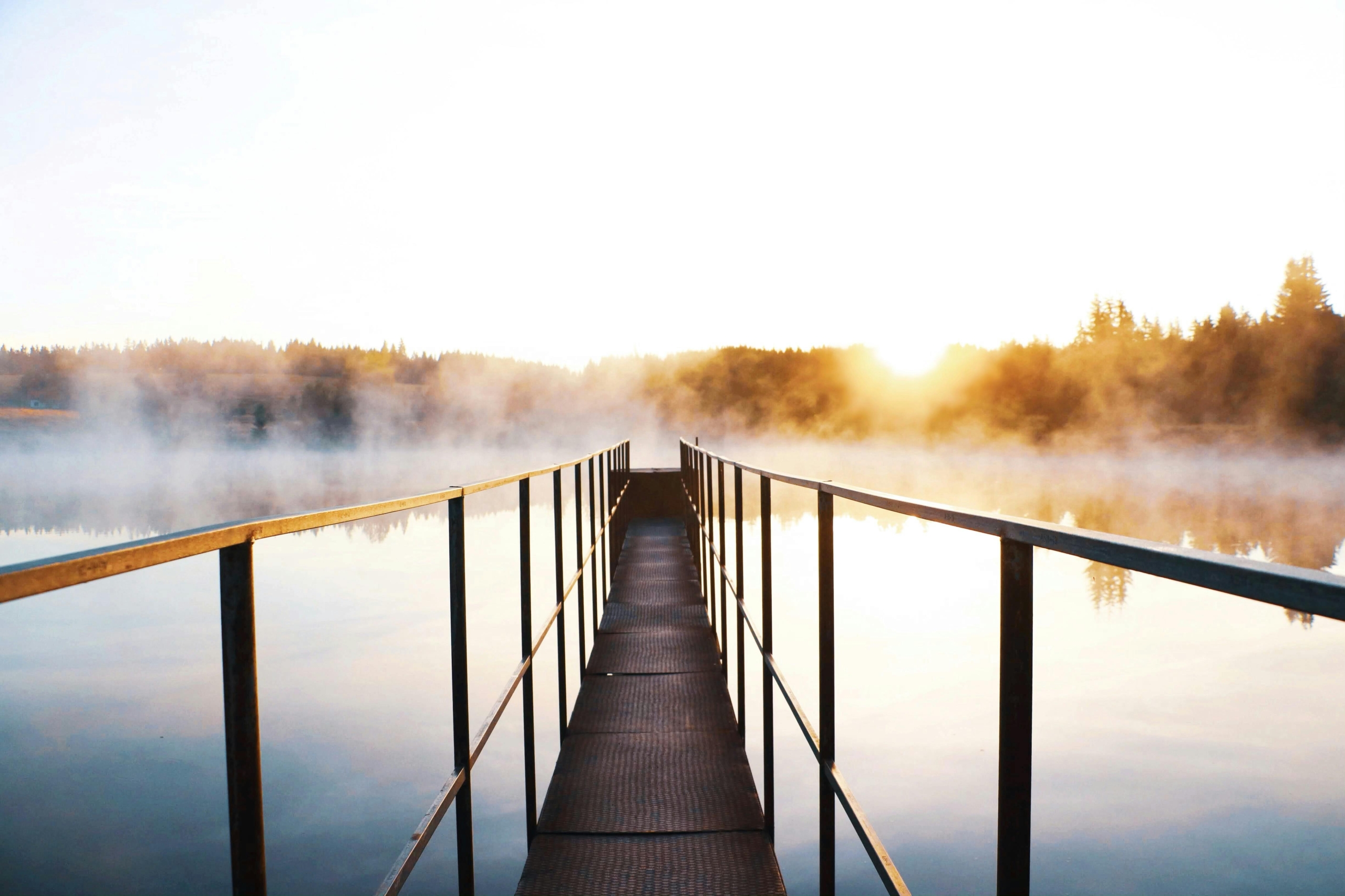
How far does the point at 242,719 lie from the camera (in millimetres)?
733

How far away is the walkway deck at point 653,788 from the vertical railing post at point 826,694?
16.1 inches

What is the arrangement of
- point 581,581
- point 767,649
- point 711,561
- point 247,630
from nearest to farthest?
point 247,630, point 767,649, point 581,581, point 711,561

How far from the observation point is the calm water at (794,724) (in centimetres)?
962

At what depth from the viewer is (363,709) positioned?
13336 mm

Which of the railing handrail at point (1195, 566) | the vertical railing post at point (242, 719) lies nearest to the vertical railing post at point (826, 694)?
the railing handrail at point (1195, 566)

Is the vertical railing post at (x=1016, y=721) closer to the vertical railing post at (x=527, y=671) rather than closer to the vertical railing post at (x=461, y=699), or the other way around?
the vertical railing post at (x=461, y=699)

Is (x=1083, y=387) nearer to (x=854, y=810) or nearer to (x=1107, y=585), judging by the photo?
(x=1107, y=585)

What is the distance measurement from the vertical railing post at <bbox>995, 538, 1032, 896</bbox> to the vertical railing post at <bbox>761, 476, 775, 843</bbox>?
1334 millimetres

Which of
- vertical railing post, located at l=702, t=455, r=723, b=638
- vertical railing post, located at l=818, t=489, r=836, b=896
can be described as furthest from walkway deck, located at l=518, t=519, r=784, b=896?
vertical railing post, located at l=818, t=489, r=836, b=896

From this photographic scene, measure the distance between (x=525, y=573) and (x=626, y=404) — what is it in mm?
97873

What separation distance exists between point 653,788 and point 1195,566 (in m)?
2.40

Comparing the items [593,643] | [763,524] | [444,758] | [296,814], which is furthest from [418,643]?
[763,524]

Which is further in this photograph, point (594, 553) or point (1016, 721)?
point (594, 553)

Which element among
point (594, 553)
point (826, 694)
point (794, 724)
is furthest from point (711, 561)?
point (794, 724)
